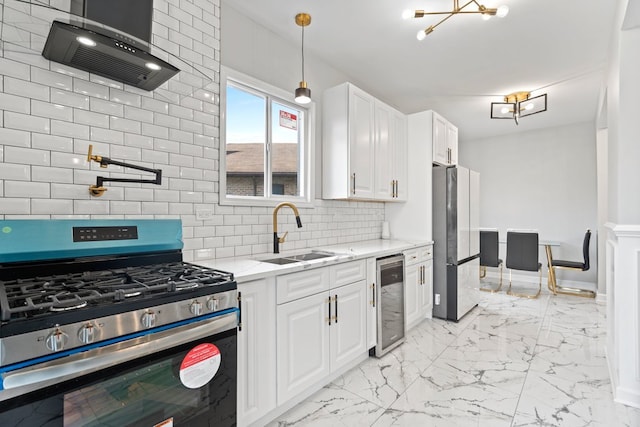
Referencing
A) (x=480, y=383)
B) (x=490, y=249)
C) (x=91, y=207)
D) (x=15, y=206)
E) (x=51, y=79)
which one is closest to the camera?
(x=15, y=206)

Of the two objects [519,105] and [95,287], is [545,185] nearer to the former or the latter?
[519,105]

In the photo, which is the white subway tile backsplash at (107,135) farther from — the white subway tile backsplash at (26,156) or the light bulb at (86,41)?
the light bulb at (86,41)

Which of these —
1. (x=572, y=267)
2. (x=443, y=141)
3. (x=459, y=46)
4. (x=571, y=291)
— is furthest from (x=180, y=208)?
(x=571, y=291)

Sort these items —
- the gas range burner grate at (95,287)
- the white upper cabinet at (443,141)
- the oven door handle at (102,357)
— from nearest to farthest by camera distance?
the oven door handle at (102,357), the gas range burner grate at (95,287), the white upper cabinet at (443,141)

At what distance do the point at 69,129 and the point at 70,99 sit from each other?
0.49 feet

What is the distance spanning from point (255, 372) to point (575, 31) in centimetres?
360

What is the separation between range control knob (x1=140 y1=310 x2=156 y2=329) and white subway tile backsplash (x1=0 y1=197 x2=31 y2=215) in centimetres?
85

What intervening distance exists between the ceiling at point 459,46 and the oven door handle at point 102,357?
2270mm

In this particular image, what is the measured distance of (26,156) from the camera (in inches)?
57.3

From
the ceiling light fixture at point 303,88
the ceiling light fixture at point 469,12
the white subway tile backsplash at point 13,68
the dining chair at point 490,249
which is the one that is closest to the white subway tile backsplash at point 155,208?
the white subway tile backsplash at point 13,68

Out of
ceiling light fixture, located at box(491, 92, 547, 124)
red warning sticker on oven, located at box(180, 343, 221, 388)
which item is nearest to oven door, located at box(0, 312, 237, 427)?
red warning sticker on oven, located at box(180, 343, 221, 388)

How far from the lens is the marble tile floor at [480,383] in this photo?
1.93 m

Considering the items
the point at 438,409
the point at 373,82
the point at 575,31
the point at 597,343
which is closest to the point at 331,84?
the point at 373,82

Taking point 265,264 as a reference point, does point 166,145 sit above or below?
above
